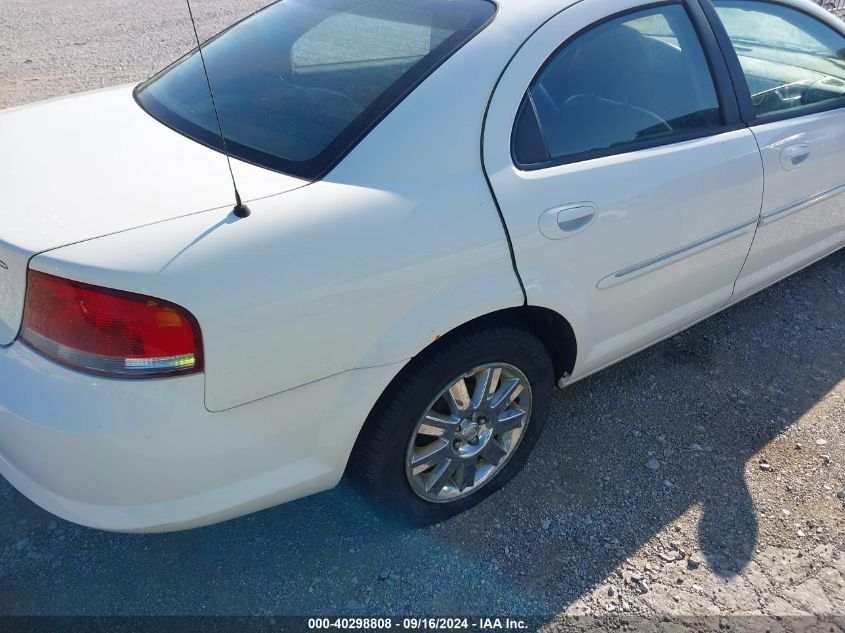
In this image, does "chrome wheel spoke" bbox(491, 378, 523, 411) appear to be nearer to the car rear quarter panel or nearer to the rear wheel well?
the rear wheel well

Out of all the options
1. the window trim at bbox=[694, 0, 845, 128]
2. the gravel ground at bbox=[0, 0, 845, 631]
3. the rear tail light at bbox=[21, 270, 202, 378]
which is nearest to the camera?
the rear tail light at bbox=[21, 270, 202, 378]

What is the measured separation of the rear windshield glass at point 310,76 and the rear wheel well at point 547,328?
0.65 metres

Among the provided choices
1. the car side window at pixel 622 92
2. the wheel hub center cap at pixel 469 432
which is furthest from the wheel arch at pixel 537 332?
the car side window at pixel 622 92

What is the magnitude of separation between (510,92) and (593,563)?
1.47 meters

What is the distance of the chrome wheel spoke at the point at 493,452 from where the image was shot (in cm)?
237

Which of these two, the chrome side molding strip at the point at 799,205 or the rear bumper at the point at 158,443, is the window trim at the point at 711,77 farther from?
the rear bumper at the point at 158,443

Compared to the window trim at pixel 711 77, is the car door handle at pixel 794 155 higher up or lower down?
lower down

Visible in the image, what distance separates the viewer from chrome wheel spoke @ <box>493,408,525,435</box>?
234cm

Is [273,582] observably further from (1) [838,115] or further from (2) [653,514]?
(1) [838,115]

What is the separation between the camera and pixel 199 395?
1646 millimetres

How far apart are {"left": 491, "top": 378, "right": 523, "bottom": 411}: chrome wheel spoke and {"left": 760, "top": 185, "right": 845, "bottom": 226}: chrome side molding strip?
126 centimetres

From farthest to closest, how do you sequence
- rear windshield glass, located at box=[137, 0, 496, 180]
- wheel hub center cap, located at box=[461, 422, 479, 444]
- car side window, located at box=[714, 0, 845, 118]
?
car side window, located at box=[714, 0, 845, 118], wheel hub center cap, located at box=[461, 422, 479, 444], rear windshield glass, located at box=[137, 0, 496, 180]

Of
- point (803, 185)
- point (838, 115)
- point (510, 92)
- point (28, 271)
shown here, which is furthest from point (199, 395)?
point (838, 115)

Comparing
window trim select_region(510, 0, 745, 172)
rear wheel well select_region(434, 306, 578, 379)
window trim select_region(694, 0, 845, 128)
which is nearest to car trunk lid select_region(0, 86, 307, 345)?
rear wheel well select_region(434, 306, 578, 379)
